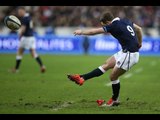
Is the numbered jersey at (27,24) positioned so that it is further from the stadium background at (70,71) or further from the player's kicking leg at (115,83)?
the player's kicking leg at (115,83)

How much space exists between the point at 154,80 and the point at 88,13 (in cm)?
1949

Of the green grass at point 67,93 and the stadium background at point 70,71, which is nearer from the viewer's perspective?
the green grass at point 67,93

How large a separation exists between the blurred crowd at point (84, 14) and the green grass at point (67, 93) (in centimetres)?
1441

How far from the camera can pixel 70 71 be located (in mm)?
21094

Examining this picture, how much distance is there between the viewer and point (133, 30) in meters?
12.1

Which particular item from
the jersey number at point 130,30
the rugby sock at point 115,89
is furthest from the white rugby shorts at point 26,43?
the jersey number at point 130,30

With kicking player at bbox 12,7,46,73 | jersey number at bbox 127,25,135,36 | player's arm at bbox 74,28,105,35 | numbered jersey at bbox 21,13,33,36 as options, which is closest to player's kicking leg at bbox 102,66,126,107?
jersey number at bbox 127,25,135,36

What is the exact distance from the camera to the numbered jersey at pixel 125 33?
11.8m

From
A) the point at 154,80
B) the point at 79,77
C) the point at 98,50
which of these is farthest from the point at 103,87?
the point at 98,50

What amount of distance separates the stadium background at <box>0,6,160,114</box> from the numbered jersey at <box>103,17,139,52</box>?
1.40 m

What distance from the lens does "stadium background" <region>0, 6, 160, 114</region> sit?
1177cm

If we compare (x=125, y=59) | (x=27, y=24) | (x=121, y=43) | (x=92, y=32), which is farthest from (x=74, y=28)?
(x=92, y=32)

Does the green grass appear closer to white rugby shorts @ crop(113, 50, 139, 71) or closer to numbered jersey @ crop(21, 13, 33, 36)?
white rugby shorts @ crop(113, 50, 139, 71)

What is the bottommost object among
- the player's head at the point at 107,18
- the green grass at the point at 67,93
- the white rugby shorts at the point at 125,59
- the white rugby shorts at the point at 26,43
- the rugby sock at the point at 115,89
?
the green grass at the point at 67,93
